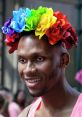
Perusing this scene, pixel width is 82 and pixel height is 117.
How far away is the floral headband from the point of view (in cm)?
288

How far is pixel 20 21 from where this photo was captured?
9.74ft

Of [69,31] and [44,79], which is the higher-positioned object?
[69,31]

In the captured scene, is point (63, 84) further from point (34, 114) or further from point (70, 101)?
point (34, 114)

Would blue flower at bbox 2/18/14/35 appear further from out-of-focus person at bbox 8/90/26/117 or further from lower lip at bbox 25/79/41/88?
out-of-focus person at bbox 8/90/26/117

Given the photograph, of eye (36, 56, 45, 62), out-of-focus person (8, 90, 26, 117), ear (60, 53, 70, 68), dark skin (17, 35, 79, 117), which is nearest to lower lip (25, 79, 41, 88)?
dark skin (17, 35, 79, 117)

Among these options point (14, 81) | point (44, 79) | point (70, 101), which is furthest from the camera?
point (14, 81)

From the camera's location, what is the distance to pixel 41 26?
289 cm

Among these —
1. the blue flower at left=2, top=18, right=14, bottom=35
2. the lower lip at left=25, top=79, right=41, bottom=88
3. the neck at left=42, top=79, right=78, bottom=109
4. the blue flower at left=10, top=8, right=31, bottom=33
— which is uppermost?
the blue flower at left=10, top=8, right=31, bottom=33

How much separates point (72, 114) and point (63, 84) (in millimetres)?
212

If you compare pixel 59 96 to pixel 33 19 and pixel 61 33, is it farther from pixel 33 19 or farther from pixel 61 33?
pixel 33 19

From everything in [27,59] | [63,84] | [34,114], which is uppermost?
[27,59]

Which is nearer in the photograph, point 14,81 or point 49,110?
point 49,110

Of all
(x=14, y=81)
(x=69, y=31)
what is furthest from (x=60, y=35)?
(x=14, y=81)

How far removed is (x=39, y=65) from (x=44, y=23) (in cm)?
28
